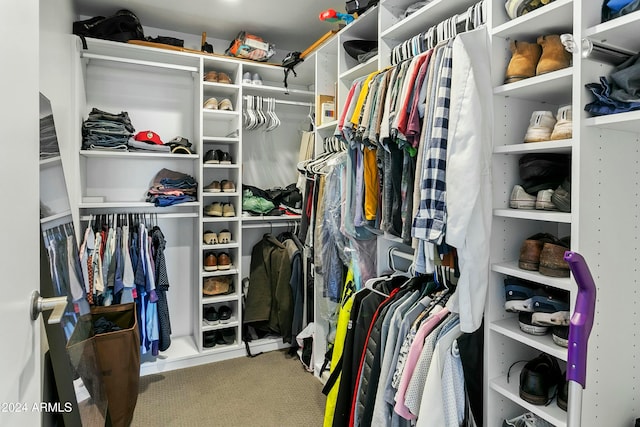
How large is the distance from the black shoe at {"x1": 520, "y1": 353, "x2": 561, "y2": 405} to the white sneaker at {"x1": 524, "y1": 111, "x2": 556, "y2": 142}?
766 mm

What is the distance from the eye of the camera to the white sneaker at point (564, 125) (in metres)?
1.16

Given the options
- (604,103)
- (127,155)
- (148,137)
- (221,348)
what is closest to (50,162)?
(127,155)

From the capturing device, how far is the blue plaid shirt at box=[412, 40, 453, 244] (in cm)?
133

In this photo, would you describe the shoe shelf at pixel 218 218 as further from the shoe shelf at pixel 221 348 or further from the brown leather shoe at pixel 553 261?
the brown leather shoe at pixel 553 261

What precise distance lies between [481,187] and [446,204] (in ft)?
0.42

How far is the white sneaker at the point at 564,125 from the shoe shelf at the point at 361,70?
1080 mm

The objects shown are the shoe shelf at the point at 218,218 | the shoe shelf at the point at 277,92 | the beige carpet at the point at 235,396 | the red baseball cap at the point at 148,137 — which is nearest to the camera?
the beige carpet at the point at 235,396

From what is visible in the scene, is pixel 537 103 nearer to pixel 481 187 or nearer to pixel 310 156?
pixel 481 187

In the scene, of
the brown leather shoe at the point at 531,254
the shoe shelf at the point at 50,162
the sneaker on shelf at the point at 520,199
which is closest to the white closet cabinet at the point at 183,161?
the shoe shelf at the point at 50,162

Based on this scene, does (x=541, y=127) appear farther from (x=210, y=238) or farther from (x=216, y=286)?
(x=216, y=286)

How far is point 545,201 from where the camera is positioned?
4.17 feet

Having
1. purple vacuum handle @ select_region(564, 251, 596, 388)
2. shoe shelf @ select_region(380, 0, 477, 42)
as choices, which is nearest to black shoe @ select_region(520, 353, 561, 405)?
purple vacuum handle @ select_region(564, 251, 596, 388)

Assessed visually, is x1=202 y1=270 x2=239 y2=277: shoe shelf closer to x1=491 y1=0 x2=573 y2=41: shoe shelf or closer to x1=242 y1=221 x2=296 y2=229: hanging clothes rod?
x1=242 y1=221 x2=296 y2=229: hanging clothes rod

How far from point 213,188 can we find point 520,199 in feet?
7.30
